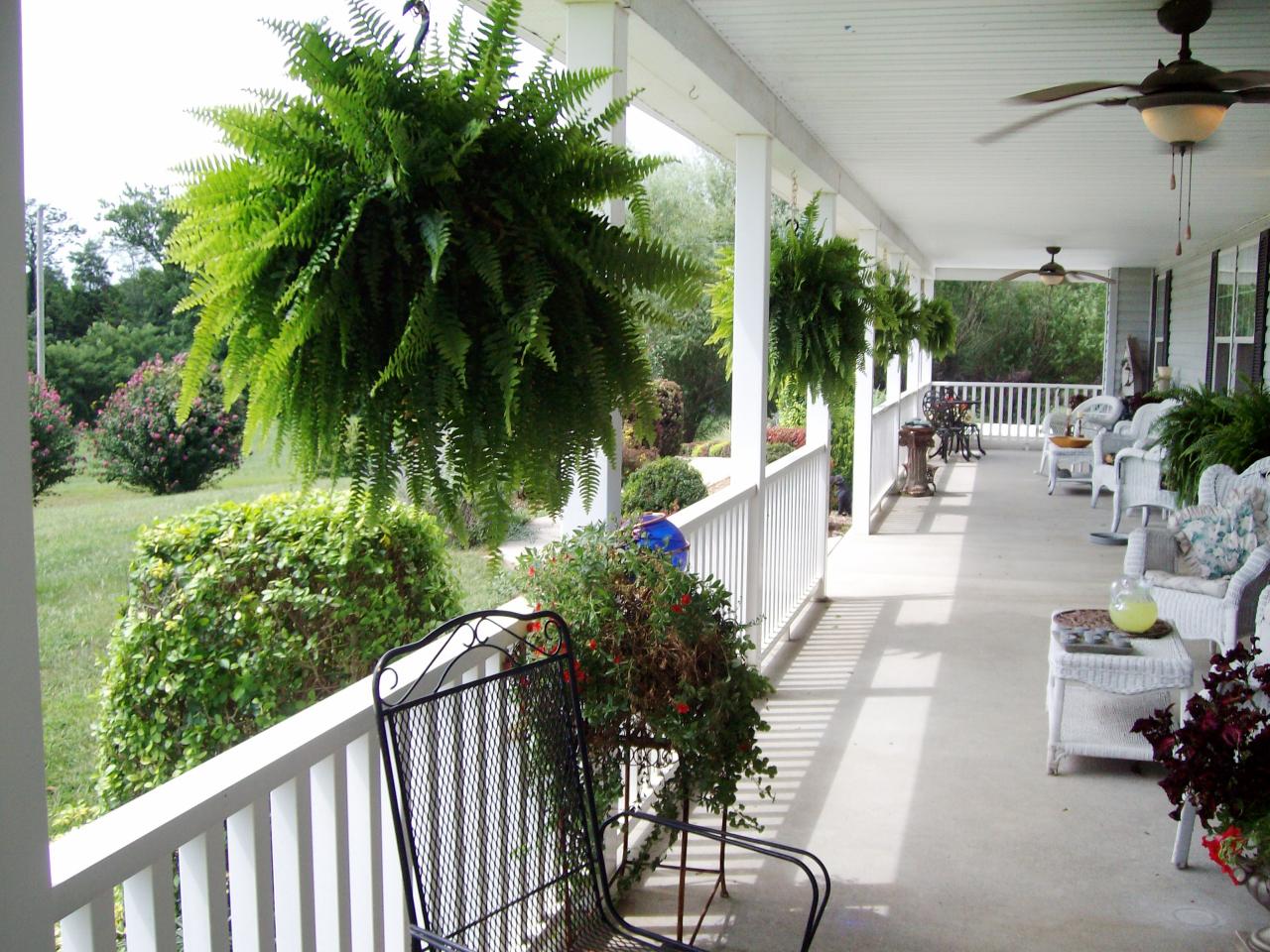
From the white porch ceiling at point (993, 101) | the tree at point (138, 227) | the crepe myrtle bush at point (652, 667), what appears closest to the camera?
the crepe myrtle bush at point (652, 667)

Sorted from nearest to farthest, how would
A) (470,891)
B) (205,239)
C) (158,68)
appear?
(205,239), (470,891), (158,68)

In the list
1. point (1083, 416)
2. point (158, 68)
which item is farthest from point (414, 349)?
point (1083, 416)

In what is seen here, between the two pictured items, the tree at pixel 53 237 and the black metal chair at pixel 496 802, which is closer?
the black metal chair at pixel 496 802

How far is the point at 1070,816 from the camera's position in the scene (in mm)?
3533

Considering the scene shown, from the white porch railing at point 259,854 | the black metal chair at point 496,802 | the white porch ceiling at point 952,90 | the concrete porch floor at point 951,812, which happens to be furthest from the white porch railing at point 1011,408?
the white porch railing at point 259,854

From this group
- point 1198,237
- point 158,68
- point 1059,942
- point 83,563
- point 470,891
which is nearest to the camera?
point 470,891

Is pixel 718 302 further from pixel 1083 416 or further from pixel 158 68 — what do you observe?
pixel 1083 416

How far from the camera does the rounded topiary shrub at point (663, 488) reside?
658cm

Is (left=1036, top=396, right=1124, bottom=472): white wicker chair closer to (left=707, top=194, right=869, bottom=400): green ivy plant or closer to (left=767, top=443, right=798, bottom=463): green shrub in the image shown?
(left=767, top=443, right=798, bottom=463): green shrub

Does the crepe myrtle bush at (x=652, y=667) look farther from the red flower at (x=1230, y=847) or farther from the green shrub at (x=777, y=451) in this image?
the green shrub at (x=777, y=451)

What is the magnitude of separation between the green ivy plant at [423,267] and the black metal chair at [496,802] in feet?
1.60

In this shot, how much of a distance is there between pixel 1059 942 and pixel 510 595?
1.64 metres

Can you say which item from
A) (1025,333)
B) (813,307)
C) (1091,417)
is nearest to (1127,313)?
(1091,417)

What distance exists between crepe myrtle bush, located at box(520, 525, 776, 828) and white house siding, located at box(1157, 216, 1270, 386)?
9050mm
